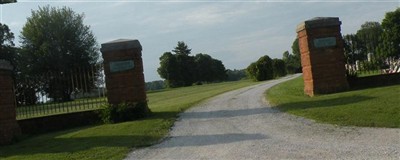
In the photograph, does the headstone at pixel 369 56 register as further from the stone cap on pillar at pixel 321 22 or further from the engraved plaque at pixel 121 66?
the engraved plaque at pixel 121 66

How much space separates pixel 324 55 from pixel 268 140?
6.31 m

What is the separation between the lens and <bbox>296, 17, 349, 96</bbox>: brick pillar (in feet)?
44.6

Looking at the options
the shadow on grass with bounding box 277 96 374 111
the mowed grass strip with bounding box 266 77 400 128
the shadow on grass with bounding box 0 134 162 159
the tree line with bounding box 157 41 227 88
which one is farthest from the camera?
the tree line with bounding box 157 41 227 88

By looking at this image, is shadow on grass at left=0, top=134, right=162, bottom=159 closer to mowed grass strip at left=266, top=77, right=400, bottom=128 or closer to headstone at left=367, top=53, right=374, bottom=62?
mowed grass strip at left=266, top=77, right=400, bottom=128

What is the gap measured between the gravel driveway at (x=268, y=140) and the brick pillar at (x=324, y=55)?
2.79m

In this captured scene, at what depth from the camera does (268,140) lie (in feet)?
26.6

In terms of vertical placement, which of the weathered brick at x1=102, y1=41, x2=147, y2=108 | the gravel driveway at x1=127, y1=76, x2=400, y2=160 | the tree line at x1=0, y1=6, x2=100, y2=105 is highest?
the tree line at x1=0, y1=6, x2=100, y2=105

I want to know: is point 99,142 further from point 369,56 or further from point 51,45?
point 51,45

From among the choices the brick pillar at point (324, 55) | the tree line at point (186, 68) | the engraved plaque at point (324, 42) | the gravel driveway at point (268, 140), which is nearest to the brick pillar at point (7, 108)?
the gravel driveway at point (268, 140)

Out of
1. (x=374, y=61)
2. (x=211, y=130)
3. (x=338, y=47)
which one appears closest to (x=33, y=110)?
(x=211, y=130)

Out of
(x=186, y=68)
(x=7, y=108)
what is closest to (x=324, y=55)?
(x=7, y=108)

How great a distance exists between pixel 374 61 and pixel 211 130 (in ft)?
23.7

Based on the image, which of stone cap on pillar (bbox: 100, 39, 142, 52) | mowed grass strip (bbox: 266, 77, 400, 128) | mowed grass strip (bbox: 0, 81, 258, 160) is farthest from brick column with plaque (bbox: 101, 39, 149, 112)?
mowed grass strip (bbox: 266, 77, 400, 128)

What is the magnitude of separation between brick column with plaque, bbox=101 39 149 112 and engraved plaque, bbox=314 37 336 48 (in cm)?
532
